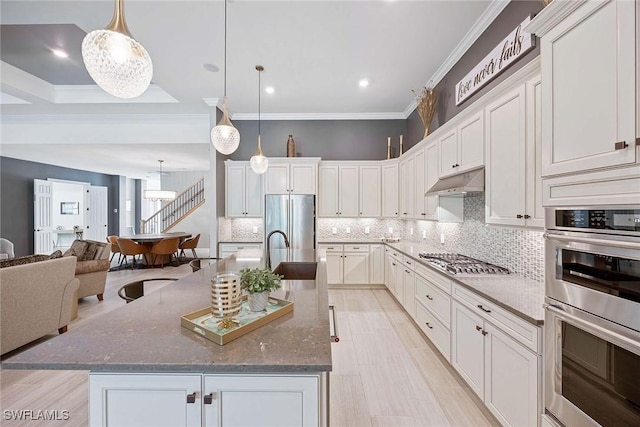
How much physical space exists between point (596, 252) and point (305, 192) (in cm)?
426

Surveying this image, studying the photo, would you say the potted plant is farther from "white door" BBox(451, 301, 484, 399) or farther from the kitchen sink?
A: "white door" BBox(451, 301, 484, 399)

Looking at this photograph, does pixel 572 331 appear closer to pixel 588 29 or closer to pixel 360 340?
pixel 588 29

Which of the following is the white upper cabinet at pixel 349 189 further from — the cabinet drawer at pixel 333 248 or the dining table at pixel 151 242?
the dining table at pixel 151 242

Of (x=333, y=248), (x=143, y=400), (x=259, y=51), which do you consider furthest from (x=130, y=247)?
(x=143, y=400)

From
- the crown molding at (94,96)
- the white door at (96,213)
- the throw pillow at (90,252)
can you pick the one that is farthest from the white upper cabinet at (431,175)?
the white door at (96,213)

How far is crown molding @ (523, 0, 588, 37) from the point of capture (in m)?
1.28

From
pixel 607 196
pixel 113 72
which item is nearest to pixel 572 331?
pixel 607 196

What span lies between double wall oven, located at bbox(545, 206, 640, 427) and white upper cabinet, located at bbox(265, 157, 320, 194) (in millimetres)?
4008

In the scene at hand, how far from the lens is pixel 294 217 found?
5.04m

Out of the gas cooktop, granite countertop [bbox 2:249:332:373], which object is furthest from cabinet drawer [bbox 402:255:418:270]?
granite countertop [bbox 2:249:332:373]

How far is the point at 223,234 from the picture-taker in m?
5.38

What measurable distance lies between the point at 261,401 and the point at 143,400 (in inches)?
17.9

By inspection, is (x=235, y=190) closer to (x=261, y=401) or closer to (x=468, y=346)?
(x=468, y=346)

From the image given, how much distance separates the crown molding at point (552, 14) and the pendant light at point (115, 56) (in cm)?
203
